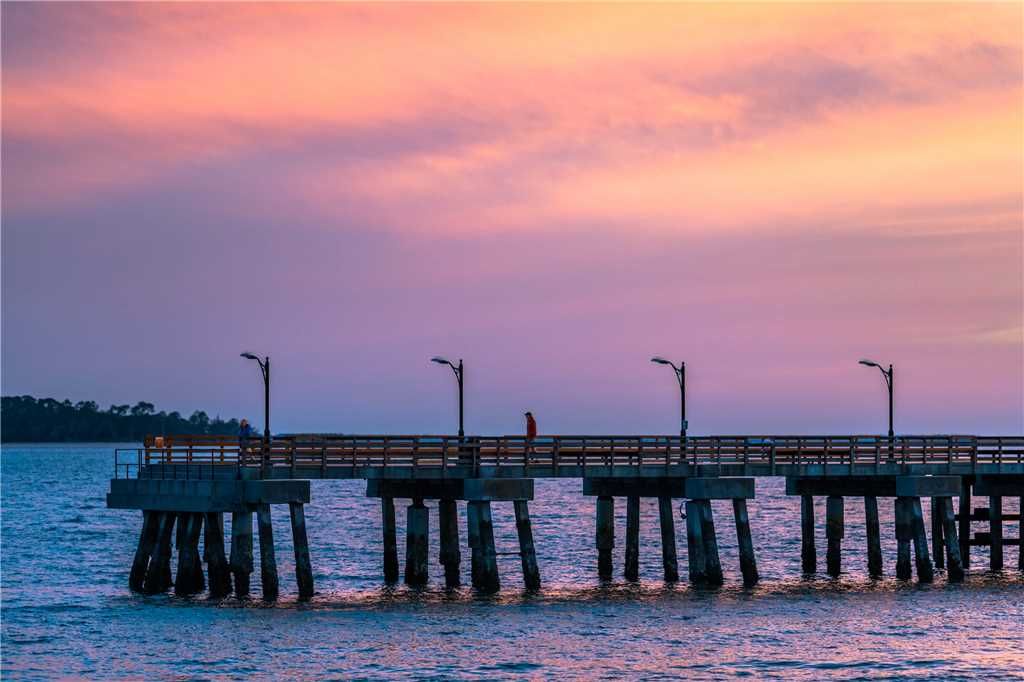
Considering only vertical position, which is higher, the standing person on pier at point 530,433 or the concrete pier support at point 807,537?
the standing person on pier at point 530,433

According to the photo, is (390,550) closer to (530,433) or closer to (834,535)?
(530,433)

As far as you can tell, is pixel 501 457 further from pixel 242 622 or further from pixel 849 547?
pixel 849 547

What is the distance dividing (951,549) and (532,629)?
19.6 metres

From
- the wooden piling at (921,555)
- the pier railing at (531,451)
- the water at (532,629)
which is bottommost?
the water at (532,629)

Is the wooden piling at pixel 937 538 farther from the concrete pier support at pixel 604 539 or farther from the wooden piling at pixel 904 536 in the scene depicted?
the concrete pier support at pixel 604 539

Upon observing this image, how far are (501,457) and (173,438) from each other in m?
10.7

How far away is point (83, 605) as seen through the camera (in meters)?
53.6

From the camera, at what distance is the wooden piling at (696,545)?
52906mm

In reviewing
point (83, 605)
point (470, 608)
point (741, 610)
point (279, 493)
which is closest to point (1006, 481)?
point (741, 610)

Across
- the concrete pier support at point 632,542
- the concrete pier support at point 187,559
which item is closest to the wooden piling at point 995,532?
the concrete pier support at point 632,542

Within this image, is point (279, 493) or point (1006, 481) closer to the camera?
point (279, 493)

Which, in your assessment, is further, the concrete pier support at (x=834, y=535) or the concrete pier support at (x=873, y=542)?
the concrete pier support at (x=873, y=542)

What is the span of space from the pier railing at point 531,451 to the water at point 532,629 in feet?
14.0

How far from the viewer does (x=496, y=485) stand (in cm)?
5059
